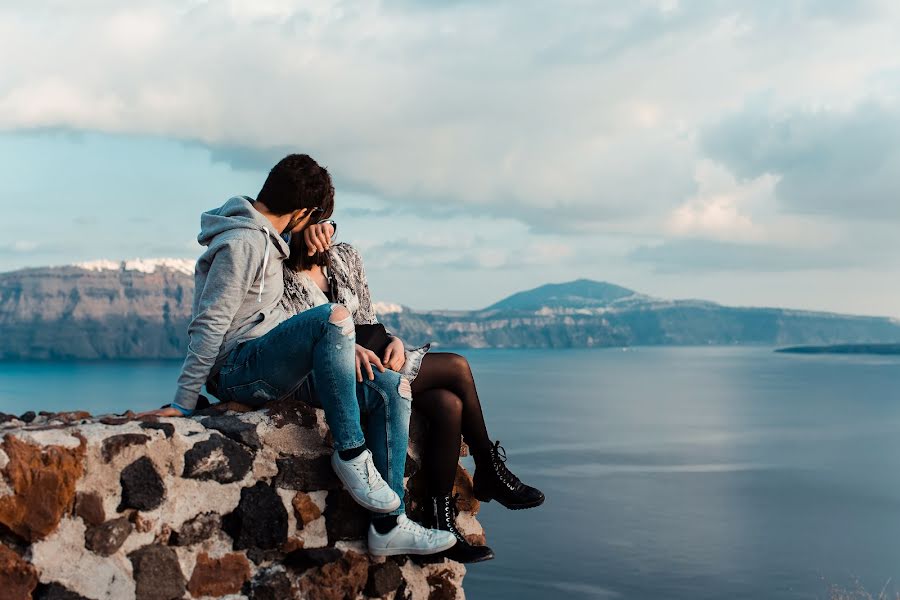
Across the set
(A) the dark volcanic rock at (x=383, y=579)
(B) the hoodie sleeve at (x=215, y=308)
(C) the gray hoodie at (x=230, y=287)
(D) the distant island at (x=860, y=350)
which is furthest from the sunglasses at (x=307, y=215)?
(D) the distant island at (x=860, y=350)

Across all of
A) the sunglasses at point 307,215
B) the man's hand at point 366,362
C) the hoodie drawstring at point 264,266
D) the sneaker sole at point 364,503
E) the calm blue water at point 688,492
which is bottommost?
the calm blue water at point 688,492

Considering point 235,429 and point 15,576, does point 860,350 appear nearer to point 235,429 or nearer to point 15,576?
point 235,429

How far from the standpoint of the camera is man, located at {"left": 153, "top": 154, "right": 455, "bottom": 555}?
3.50m

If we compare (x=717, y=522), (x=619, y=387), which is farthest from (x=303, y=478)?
(x=619, y=387)

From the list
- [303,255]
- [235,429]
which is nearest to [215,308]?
[235,429]

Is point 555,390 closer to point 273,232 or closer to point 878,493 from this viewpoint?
point 878,493

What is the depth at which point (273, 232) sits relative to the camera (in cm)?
373

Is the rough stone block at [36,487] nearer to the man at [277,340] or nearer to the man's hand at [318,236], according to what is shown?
the man at [277,340]

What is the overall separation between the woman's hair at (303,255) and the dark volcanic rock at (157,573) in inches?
53.4

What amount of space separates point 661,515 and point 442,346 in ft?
502

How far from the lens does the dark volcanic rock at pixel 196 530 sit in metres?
3.33

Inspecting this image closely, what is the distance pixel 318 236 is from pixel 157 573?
1508 millimetres

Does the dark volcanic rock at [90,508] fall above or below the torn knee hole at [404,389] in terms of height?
below

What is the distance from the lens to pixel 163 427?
3352mm
